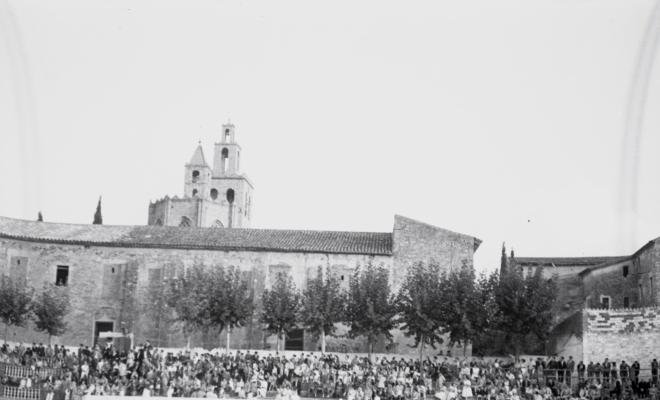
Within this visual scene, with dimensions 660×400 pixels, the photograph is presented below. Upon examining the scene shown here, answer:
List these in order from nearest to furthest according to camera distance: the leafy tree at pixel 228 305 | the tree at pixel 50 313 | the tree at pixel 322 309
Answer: the tree at pixel 322 309 → the leafy tree at pixel 228 305 → the tree at pixel 50 313

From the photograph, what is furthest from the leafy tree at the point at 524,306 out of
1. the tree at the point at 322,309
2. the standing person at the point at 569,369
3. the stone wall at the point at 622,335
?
the tree at the point at 322,309

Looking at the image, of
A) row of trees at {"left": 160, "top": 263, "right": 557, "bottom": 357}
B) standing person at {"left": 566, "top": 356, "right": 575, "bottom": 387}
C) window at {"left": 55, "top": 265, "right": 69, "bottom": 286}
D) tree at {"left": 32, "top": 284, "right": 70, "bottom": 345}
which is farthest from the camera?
window at {"left": 55, "top": 265, "right": 69, "bottom": 286}

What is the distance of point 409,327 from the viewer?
39875 millimetres

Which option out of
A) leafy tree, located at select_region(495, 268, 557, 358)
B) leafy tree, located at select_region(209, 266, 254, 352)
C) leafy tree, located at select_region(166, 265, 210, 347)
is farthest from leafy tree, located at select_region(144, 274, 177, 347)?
leafy tree, located at select_region(495, 268, 557, 358)

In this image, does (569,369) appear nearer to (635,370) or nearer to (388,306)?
(635,370)

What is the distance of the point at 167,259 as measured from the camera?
45.7 metres

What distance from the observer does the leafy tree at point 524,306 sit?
39.0m

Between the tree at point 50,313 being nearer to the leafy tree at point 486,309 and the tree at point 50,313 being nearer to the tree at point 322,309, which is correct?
the tree at point 322,309

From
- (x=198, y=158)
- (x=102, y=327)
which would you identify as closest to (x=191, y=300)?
(x=102, y=327)

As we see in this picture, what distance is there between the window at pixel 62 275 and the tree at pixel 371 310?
14.5 m

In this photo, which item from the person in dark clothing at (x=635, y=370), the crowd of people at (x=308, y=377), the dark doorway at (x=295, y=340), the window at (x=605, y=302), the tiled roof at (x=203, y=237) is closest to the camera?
the crowd of people at (x=308, y=377)

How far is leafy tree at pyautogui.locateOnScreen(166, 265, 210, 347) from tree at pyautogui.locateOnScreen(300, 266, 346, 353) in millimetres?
4350

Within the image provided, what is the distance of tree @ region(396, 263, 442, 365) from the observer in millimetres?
39438

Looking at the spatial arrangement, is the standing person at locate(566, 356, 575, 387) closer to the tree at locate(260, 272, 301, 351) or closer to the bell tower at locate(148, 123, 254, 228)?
the tree at locate(260, 272, 301, 351)
